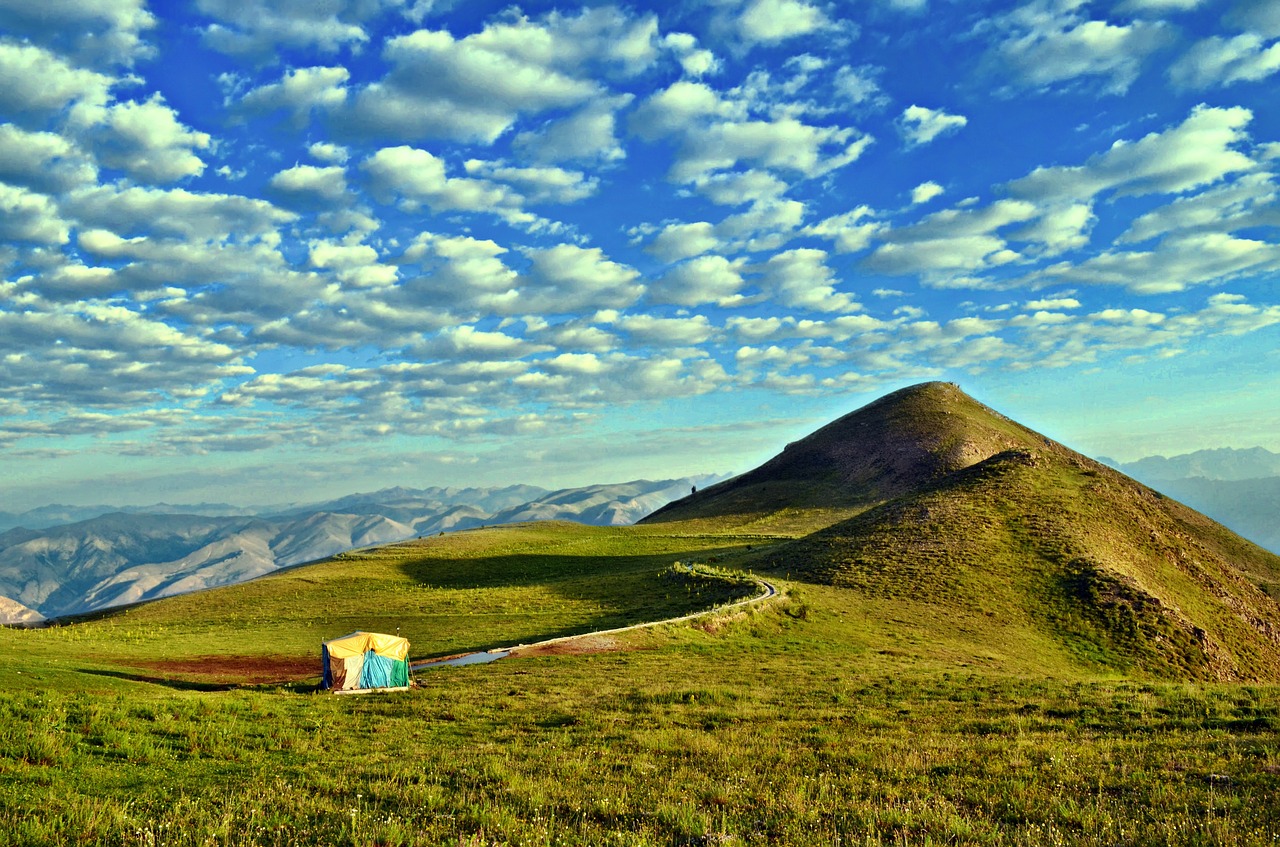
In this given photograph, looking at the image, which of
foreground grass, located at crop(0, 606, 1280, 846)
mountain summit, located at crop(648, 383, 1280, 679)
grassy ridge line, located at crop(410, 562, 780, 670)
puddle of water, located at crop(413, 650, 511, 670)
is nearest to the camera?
foreground grass, located at crop(0, 606, 1280, 846)

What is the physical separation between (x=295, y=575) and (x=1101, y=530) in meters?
97.3

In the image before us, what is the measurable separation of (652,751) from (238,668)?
33841mm

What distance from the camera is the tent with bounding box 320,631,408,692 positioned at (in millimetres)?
32406

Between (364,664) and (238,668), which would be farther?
(238,668)

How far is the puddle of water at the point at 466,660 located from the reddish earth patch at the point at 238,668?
614 centimetres

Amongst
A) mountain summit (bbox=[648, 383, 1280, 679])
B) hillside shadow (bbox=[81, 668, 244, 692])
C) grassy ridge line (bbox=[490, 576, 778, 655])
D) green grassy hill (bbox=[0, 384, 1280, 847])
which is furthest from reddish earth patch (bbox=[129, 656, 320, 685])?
mountain summit (bbox=[648, 383, 1280, 679])

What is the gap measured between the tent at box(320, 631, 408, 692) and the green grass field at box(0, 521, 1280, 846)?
76.6 inches

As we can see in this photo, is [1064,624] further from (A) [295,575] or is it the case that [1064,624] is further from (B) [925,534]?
(A) [295,575]

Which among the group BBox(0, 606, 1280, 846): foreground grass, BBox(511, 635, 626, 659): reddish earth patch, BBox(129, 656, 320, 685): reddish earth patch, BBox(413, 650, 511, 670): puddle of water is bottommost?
BBox(129, 656, 320, 685): reddish earth patch

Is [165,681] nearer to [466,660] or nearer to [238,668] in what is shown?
[238,668]

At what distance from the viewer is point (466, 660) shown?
39.7 m

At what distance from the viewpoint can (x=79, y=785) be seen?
1357 cm

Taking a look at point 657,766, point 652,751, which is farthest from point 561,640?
point 657,766

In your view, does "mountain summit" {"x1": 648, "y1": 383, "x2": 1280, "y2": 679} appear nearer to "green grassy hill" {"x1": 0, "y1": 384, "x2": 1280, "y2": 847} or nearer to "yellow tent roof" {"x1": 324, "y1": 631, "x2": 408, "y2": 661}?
"green grassy hill" {"x1": 0, "y1": 384, "x2": 1280, "y2": 847}
